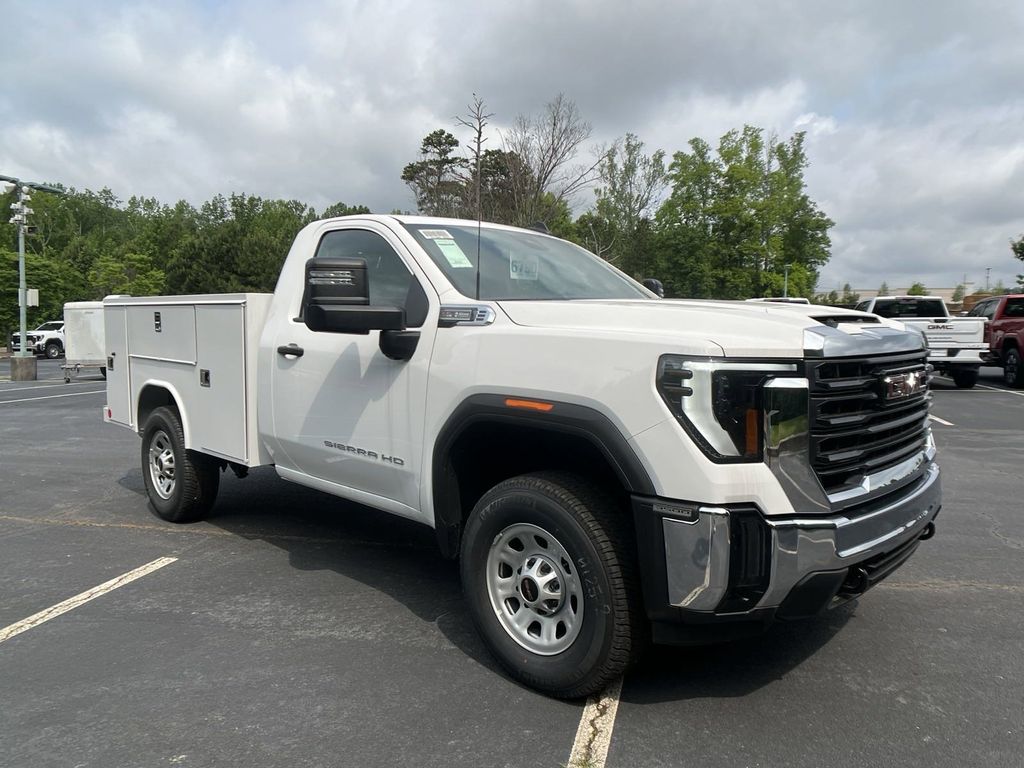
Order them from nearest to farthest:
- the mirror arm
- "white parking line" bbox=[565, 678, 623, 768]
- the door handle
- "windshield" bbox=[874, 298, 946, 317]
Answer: "white parking line" bbox=[565, 678, 623, 768] < the mirror arm < the door handle < "windshield" bbox=[874, 298, 946, 317]

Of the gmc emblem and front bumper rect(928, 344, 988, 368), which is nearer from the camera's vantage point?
the gmc emblem

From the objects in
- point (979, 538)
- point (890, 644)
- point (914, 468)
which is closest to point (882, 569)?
point (914, 468)

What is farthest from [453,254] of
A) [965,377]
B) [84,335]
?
[84,335]

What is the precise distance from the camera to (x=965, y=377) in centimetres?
1689

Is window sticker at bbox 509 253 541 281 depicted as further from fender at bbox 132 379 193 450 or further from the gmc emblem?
fender at bbox 132 379 193 450

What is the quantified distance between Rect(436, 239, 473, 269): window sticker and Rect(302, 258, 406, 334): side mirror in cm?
50

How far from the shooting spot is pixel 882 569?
9.74ft

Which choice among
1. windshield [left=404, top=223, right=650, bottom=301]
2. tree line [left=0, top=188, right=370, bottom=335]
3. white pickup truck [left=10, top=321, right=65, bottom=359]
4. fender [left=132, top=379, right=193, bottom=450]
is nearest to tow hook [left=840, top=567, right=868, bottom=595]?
windshield [left=404, top=223, right=650, bottom=301]

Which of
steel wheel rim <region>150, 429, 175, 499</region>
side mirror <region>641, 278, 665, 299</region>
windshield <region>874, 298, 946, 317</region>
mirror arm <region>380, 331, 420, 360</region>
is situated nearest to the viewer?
mirror arm <region>380, 331, 420, 360</region>

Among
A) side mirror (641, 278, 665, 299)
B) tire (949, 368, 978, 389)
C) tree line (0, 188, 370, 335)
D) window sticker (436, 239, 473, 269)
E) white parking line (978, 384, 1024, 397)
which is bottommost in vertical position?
white parking line (978, 384, 1024, 397)

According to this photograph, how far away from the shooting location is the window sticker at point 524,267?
155 inches

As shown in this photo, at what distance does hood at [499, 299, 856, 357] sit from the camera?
2641 millimetres

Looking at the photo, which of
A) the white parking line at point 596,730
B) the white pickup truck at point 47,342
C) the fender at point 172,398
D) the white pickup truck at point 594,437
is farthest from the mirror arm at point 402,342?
the white pickup truck at point 47,342

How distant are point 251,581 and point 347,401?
1.38 meters
